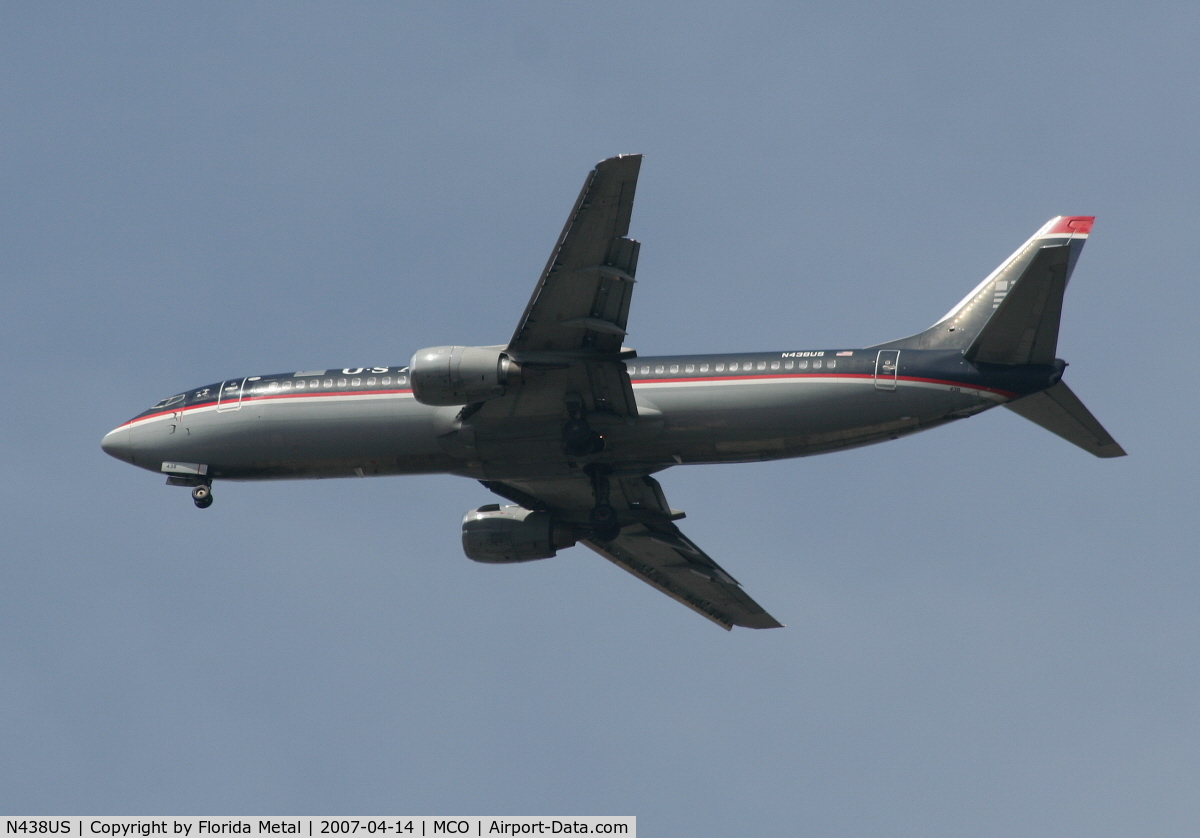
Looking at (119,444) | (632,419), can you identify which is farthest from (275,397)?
(632,419)

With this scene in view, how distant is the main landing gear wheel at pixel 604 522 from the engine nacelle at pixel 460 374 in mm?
6086

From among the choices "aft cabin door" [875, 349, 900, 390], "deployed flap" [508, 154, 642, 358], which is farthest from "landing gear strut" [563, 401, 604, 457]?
"aft cabin door" [875, 349, 900, 390]

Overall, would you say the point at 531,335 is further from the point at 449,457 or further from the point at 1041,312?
the point at 1041,312

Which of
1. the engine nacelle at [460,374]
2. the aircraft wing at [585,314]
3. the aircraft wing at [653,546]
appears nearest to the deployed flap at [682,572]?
the aircraft wing at [653,546]

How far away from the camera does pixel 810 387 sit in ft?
135

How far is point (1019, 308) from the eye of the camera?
1547 inches

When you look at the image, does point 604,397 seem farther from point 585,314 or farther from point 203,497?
point 203,497

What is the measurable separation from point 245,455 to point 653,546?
12.1 m

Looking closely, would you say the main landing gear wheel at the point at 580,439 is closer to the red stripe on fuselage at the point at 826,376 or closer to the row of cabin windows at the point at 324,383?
the red stripe on fuselage at the point at 826,376

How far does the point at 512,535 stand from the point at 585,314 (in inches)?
420

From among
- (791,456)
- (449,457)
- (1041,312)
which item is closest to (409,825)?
(449,457)

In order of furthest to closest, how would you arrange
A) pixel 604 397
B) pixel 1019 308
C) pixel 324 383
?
pixel 324 383 < pixel 604 397 < pixel 1019 308

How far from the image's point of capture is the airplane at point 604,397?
129ft

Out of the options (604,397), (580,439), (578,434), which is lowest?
(580,439)
